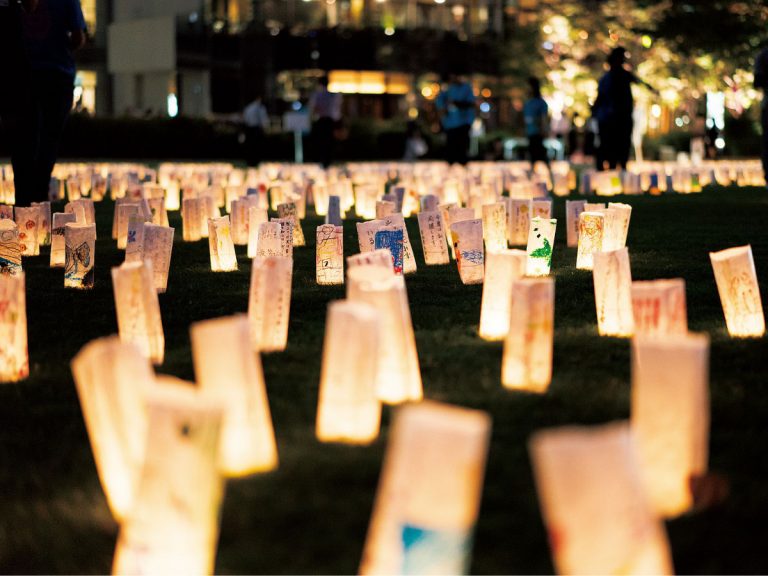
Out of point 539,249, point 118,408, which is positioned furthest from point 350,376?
point 539,249

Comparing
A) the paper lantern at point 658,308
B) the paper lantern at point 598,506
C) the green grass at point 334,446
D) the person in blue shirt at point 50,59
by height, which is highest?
the person in blue shirt at point 50,59

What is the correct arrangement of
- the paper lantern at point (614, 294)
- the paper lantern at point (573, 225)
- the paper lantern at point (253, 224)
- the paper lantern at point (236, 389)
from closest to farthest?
1. the paper lantern at point (236, 389)
2. the paper lantern at point (614, 294)
3. the paper lantern at point (253, 224)
4. the paper lantern at point (573, 225)

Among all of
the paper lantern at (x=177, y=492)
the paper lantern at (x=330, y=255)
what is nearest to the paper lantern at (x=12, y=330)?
the paper lantern at (x=177, y=492)

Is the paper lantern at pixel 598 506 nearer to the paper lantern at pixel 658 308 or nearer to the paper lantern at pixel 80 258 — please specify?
the paper lantern at pixel 658 308

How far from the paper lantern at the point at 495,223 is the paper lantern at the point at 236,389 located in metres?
4.51

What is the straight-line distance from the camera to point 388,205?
7.67 metres

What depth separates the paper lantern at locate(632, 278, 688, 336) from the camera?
143 inches

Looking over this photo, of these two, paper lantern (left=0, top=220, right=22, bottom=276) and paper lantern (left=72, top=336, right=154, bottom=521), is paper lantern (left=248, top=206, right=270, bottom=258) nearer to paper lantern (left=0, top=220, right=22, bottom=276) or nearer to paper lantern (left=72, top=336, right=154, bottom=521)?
paper lantern (left=0, top=220, right=22, bottom=276)

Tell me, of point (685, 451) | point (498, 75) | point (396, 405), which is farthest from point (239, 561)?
point (498, 75)

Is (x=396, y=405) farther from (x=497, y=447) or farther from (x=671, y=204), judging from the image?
(x=671, y=204)

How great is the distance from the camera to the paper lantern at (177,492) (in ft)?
7.22

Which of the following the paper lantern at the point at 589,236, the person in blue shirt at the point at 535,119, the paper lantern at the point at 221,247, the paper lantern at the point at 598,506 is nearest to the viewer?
the paper lantern at the point at 598,506

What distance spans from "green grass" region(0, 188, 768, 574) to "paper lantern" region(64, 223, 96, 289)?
8 centimetres

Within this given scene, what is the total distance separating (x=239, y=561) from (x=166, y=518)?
19cm
